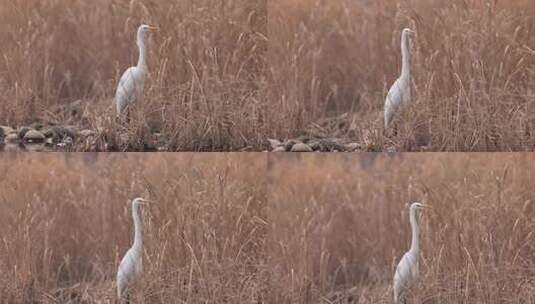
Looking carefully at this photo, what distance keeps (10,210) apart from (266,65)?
53.1 inches

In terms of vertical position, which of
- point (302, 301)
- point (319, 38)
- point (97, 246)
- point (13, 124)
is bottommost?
point (302, 301)

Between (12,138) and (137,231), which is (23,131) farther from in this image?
(137,231)

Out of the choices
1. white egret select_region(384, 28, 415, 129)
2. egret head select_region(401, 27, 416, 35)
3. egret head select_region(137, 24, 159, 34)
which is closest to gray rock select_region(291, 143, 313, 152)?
white egret select_region(384, 28, 415, 129)

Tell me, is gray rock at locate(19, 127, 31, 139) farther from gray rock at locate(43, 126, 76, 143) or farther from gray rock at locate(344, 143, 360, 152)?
gray rock at locate(344, 143, 360, 152)

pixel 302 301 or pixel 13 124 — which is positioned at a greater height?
pixel 13 124

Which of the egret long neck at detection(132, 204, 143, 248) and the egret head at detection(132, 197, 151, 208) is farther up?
the egret head at detection(132, 197, 151, 208)

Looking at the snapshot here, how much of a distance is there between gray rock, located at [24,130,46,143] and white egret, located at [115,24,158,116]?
38cm

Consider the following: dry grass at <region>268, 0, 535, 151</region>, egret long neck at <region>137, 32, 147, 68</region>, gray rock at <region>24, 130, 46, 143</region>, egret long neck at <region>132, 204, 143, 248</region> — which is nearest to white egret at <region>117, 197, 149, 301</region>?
egret long neck at <region>132, 204, 143, 248</region>

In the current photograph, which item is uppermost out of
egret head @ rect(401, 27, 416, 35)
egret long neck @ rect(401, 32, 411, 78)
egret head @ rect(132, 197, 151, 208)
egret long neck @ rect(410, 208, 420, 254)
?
egret head @ rect(401, 27, 416, 35)

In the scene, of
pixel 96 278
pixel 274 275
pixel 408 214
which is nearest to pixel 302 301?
pixel 274 275

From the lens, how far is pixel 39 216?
13.9 feet

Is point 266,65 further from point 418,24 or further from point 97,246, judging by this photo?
point 97,246

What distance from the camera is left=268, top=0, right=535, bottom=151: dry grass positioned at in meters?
4.11

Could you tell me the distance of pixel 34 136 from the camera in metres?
4.16
